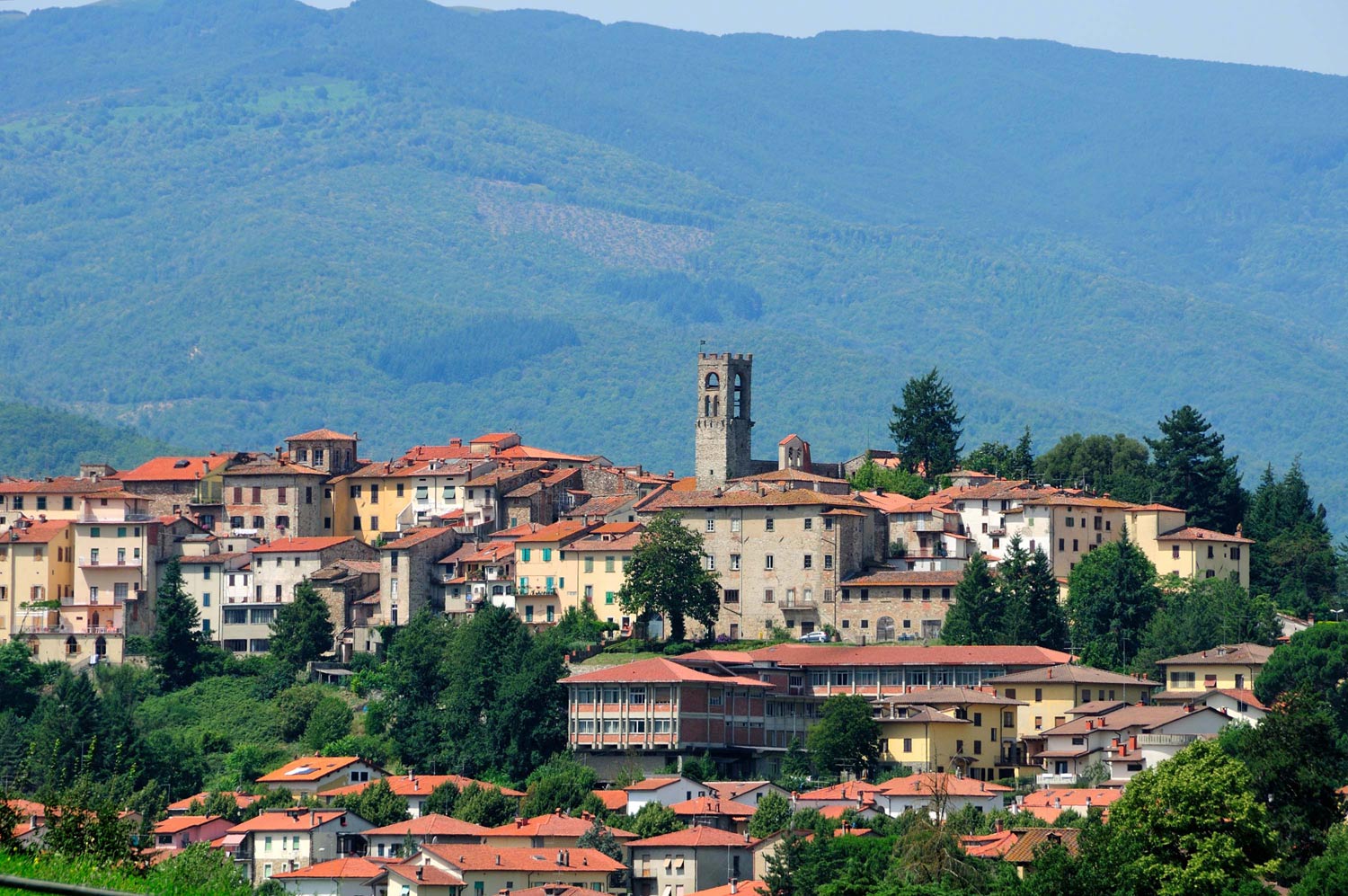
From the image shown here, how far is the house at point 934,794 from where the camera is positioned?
78438mm

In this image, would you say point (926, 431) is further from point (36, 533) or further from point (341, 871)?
point (341, 871)

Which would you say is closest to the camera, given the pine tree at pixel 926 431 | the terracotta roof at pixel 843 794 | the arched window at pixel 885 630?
the terracotta roof at pixel 843 794

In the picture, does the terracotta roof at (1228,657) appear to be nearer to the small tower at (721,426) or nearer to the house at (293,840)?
the small tower at (721,426)

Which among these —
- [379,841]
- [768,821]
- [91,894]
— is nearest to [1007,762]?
[768,821]

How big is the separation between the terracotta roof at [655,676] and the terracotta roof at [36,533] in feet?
83.5

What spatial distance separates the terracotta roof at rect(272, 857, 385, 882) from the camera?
248ft

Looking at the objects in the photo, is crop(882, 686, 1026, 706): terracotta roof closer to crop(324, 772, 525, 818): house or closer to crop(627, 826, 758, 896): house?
crop(627, 826, 758, 896): house

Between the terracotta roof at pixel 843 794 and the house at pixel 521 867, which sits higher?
the terracotta roof at pixel 843 794

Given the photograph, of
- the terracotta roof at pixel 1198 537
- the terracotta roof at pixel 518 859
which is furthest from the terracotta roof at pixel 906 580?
the terracotta roof at pixel 518 859

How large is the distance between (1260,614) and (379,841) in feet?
107

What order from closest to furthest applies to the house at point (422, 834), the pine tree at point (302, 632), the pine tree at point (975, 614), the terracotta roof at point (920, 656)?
the house at point (422, 834)
the terracotta roof at point (920, 656)
the pine tree at point (975, 614)
the pine tree at point (302, 632)

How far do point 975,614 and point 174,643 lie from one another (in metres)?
29.0

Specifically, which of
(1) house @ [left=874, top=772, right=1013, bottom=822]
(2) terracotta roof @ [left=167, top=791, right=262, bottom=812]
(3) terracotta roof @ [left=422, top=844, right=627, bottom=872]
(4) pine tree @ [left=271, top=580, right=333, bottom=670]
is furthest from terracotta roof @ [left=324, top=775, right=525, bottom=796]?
(4) pine tree @ [left=271, top=580, right=333, bottom=670]

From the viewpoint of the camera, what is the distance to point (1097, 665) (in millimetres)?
93688
